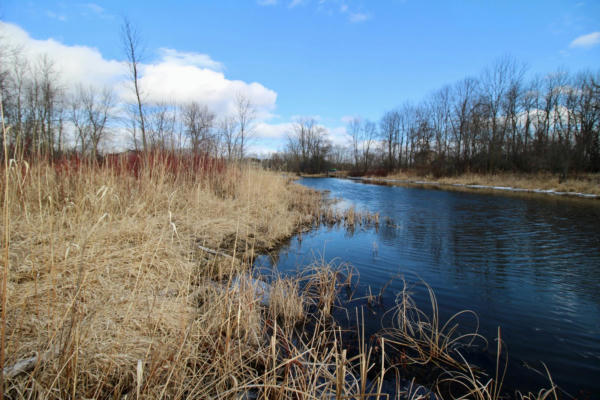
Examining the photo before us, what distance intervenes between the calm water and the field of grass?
64 centimetres

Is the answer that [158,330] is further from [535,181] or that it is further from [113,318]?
[535,181]

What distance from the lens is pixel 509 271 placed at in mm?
4770

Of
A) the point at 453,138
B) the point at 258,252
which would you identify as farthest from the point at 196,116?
the point at 453,138

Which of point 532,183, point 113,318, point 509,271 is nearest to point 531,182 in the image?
point 532,183

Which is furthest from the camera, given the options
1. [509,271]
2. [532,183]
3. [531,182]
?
[531,182]

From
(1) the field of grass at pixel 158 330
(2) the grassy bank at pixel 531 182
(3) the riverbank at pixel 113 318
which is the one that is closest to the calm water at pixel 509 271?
(1) the field of grass at pixel 158 330

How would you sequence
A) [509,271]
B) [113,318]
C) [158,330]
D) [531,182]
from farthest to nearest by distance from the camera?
[531,182]
[509,271]
[158,330]
[113,318]

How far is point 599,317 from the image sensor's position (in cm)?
328

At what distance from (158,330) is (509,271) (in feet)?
19.1

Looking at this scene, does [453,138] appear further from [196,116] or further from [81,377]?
[81,377]

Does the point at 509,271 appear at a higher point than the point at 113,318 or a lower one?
lower

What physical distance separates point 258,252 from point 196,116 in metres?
21.0

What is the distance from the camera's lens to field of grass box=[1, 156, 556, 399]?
142 centimetres

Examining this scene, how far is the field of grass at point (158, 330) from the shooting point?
1.42 meters
